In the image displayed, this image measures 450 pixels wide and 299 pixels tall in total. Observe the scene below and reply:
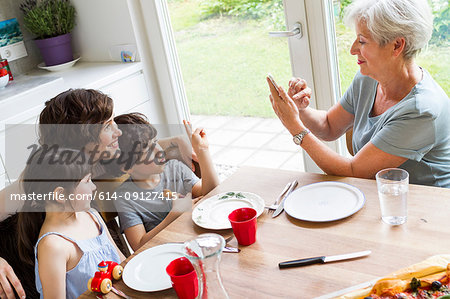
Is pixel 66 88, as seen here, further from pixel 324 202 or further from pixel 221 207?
pixel 324 202

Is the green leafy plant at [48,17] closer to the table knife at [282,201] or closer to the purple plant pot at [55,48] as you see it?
the purple plant pot at [55,48]

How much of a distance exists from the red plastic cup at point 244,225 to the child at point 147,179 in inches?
18.7

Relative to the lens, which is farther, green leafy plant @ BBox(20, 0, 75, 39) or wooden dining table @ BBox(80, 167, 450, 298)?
green leafy plant @ BBox(20, 0, 75, 39)

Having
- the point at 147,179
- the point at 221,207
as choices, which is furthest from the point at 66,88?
the point at 221,207

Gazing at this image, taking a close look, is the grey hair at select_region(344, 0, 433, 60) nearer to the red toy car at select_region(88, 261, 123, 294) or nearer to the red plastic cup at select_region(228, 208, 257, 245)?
the red plastic cup at select_region(228, 208, 257, 245)

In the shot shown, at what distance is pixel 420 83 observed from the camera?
1.59m

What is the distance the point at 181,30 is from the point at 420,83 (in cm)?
160

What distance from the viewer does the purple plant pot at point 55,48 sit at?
2.92 meters

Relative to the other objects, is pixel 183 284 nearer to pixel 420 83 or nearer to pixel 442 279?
pixel 442 279

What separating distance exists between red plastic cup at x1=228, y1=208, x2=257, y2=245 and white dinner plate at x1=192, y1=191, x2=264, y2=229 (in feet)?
0.33

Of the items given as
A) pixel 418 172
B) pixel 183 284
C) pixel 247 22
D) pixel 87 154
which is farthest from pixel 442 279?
pixel 247 22

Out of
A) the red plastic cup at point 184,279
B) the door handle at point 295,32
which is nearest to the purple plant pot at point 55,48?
the door handle at point 295,32

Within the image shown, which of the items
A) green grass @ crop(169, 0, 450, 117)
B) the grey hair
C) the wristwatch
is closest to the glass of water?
the wristwatch

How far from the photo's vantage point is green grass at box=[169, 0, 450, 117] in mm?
2512
